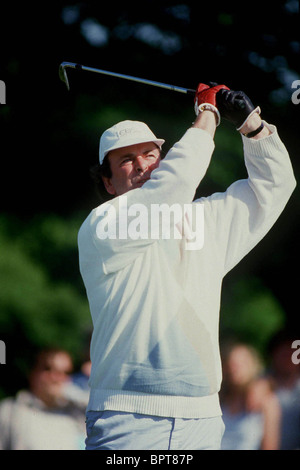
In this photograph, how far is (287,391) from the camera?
3.95 metres

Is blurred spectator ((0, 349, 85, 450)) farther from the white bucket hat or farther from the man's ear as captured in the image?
the white bucket hat

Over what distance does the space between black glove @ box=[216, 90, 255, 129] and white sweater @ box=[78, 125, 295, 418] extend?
0.17m

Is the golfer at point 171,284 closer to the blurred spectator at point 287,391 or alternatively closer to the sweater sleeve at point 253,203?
the sweater sleeve at point 253,203

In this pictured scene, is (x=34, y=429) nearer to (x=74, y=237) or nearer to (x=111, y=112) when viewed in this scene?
(x=74, y=237)

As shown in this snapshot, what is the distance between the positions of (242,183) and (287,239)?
7.20ft

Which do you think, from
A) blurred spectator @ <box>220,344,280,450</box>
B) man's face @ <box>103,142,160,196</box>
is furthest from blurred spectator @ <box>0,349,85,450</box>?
man's face @ <box>103,142,160,196</box>

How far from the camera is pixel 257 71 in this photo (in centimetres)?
458

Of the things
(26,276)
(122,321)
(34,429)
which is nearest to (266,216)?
(122,321)

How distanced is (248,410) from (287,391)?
0.23 m

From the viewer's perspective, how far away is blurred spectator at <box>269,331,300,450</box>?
386 centimetres

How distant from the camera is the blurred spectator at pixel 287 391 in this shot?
12.7 feet

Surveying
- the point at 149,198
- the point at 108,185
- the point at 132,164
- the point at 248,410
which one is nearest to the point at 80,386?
the point at 248,410

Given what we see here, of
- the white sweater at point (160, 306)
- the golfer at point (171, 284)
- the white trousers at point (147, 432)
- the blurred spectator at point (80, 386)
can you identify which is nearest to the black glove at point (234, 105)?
the golfer at point (171, 284)

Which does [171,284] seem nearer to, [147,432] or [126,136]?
[147,432]
